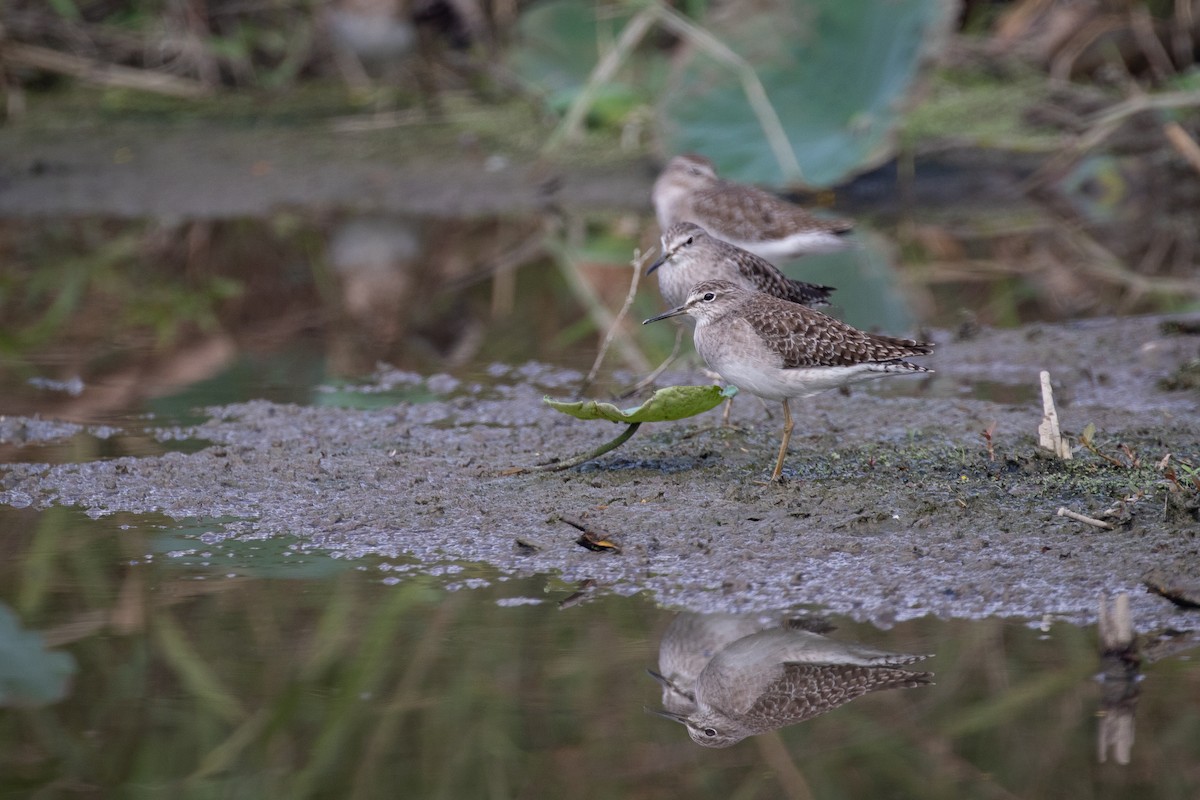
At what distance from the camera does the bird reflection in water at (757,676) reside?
3691 millimetres

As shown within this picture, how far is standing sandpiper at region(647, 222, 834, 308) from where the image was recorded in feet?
22.4

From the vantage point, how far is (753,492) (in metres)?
5.20

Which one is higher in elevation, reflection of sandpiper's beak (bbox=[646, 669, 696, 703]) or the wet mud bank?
the wet mud bank

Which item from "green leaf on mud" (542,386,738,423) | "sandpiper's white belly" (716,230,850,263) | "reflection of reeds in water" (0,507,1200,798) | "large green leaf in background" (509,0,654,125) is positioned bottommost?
"reflection of reeds in water" (0,507,1200,798)

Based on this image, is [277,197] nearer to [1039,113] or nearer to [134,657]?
[1039,113]

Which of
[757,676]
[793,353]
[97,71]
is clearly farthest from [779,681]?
[97,71]

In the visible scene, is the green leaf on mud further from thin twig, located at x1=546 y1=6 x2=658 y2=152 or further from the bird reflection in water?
thin twig, located at x1=546 y1=6 x2=658 y2=152

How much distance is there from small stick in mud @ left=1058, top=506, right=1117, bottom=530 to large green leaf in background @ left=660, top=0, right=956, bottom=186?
6.27m

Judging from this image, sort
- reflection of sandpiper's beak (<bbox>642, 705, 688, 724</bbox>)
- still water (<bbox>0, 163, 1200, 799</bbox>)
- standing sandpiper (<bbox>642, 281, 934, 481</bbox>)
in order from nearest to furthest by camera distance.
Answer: still water (<bbox>0, 163, 1200, 799</bbox>)
reflection of sandpiper's beak (<bbox>642, 705, 688, 724</bbox>)
standing sandpiper (<bbox>642, 281, 934, 481</bbox>)

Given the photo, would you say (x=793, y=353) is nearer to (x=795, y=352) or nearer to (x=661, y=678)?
(x=795, y=352)

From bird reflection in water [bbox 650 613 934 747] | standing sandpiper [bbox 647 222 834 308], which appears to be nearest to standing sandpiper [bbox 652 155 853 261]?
standing sandpiper [bbox 647 222 834 308]

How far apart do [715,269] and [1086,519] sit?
2.64 metres

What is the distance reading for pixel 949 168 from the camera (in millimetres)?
13539

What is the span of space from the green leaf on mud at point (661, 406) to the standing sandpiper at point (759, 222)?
3.42 metres
